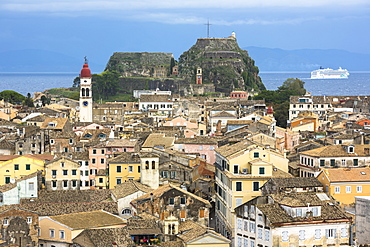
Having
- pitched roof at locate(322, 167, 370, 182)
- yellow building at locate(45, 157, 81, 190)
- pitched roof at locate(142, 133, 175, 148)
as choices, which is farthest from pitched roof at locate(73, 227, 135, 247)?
pitched roof at locate(142, 133, 175, 148)

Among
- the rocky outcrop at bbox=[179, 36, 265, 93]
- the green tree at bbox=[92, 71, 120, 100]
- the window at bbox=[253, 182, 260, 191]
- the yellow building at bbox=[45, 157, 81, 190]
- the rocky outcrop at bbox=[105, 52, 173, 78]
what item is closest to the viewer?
the window at bbox=[253, 182, 260, 191]

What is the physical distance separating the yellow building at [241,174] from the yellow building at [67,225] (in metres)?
6.85

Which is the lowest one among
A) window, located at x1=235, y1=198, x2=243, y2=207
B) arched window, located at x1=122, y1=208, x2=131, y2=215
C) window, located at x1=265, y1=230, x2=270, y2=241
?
arched window, located at x1=122, y1=208, x2=131, y2=215

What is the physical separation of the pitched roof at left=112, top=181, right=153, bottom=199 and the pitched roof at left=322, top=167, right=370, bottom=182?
34.8 feet

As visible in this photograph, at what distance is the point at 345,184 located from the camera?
147ft

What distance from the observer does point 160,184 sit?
49188 mm

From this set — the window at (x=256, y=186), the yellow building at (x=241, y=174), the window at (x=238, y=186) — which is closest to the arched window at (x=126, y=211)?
the yellow building at (x=241, y=174)

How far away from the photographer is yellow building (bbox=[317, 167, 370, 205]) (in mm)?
44625

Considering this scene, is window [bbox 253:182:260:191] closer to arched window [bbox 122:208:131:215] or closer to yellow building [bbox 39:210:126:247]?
arched window [bbox 122:208:131:215]

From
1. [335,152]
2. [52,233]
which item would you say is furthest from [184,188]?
[52,233]

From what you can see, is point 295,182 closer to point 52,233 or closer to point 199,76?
point 52,233

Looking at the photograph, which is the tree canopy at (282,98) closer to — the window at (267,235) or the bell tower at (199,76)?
the bell tower at (199,76)

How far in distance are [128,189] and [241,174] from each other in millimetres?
6688

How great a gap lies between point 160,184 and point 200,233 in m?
13.0
